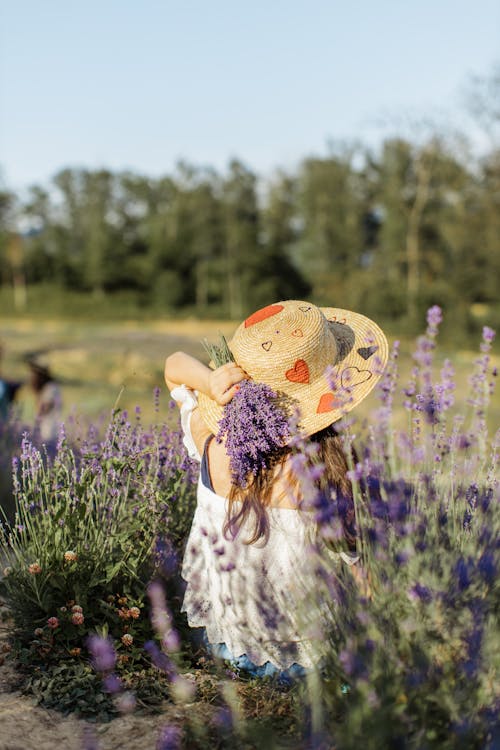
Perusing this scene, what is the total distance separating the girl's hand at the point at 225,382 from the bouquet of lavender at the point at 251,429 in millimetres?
26

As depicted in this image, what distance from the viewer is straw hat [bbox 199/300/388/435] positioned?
8.50ft

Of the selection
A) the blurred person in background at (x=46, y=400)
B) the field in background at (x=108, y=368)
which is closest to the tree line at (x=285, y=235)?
the field in background at (x=108, y=368)

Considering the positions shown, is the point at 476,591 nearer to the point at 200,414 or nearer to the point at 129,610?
the point at 200,414

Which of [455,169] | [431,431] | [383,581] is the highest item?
[455,169]

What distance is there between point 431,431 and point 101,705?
147 centimetres

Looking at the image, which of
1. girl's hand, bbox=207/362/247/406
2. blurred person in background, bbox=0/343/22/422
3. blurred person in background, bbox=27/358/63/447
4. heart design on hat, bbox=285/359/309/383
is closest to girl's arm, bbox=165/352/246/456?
girl's hand, bbox=207/362/247/406

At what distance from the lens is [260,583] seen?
2654mm

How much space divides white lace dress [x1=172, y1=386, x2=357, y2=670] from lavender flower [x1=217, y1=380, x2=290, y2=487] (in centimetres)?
20

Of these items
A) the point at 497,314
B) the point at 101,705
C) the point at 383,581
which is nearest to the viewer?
the point at 383,581

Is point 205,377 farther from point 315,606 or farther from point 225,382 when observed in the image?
point 315,606

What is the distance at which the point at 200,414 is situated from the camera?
2840 millimetres

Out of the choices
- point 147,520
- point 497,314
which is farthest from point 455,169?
point 147,520

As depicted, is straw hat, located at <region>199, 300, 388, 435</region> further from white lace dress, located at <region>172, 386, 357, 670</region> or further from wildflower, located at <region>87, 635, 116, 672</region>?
wildflower, located at <region>87, 635, 116, 672</region>

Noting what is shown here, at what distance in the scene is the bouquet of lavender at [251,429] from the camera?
2.50 m
